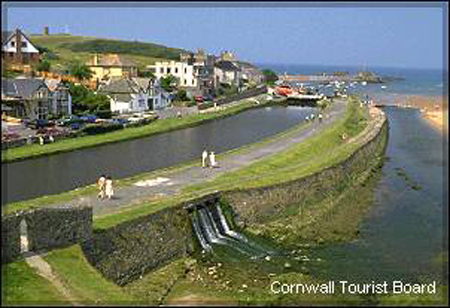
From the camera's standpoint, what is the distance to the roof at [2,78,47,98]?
181ft

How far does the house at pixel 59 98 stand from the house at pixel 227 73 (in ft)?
158

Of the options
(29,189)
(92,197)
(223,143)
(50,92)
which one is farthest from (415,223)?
(50,92)

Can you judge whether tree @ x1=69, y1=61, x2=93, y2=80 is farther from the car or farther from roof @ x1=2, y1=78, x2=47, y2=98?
the car

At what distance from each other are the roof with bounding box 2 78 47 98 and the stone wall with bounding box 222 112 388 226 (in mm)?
31448

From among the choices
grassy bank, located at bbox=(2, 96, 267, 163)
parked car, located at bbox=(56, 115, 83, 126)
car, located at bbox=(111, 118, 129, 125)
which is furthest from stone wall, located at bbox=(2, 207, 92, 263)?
car, located at bbox=(111, 118, 129, 125)

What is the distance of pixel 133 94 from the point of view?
69.7 metres

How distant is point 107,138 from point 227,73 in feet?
219

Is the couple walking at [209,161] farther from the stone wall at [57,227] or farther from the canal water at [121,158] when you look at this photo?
the stone wall at [57,227]

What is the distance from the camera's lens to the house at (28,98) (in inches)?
2149

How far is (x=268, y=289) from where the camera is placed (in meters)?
20.1

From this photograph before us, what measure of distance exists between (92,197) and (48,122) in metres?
29.1

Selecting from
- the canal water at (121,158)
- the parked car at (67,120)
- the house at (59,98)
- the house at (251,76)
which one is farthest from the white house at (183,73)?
the parked car at (67,120)

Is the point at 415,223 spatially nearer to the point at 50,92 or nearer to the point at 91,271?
the point at 91,271

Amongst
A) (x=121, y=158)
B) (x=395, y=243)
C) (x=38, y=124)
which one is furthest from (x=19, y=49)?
(x=395, y=243)
